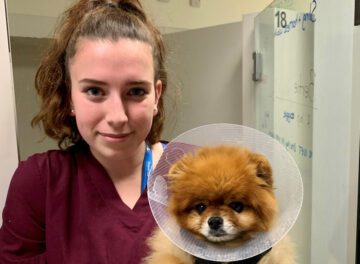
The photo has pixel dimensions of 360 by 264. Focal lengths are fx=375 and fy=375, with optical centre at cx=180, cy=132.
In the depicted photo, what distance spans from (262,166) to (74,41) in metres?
0.49

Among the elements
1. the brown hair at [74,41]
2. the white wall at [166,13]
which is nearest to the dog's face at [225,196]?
the brown hair at [74,41]

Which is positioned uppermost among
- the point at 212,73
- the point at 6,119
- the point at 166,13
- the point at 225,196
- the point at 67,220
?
the point at 166,13

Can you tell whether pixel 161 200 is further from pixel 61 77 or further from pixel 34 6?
pixel 34 6

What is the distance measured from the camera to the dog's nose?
61cm

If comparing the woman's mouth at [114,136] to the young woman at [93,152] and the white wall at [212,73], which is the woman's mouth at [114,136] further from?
the white wall at [212,73]

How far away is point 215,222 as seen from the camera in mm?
616

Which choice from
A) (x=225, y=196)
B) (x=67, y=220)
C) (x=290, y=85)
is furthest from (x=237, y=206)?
(x=290, y=85)

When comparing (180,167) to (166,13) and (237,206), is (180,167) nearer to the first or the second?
(237,206)

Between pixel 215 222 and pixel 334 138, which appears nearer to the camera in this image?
pixel 215 222

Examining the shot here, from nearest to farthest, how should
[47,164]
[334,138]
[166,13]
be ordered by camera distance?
1. [47,164]
2. [334,138]
3. [166,13]

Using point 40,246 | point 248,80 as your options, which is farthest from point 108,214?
point 248,80

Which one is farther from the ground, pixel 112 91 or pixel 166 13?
pixel 166 13

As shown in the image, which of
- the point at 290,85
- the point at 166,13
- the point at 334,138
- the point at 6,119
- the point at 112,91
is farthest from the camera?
the point at 166,13

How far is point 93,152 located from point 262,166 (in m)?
0.44
